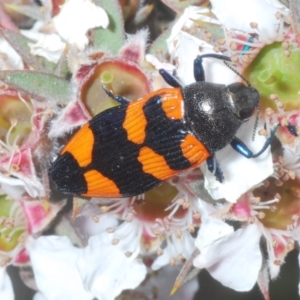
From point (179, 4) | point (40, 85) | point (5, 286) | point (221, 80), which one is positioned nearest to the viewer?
point (40, 85)

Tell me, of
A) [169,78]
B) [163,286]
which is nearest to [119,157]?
[169,78]

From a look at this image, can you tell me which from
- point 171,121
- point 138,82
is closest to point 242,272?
point 171,121

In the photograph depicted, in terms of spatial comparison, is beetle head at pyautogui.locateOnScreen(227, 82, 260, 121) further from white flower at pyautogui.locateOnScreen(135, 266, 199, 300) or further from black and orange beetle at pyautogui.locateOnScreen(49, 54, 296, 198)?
white flower at pyautogui.locateOnScreen(135, 266, 199, 300)

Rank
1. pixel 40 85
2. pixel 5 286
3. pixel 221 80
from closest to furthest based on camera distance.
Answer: pixel 40 85 < pixel 221 80 < pixel 5 286

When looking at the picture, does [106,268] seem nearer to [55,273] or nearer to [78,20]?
[55,273]

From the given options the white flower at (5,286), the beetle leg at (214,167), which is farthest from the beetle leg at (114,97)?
the white flower at (5,286)

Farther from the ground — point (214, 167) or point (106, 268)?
point (214, 167)

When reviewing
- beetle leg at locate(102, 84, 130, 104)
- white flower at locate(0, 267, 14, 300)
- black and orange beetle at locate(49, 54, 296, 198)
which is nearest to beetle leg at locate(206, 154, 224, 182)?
black and orange beetle at locate(49, 54, 296, 198)
